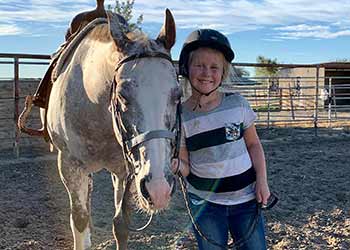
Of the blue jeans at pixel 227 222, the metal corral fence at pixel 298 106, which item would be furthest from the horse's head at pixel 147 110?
the metal corral fence at pixel 298 106

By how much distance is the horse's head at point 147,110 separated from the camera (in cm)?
168

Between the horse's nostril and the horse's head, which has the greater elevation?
the horse's head

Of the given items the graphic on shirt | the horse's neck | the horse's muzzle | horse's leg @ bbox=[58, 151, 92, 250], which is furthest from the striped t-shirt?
the horse's neck

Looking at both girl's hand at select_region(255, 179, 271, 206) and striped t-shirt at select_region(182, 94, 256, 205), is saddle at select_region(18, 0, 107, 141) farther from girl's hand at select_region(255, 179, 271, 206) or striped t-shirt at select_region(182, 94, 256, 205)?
girl's hand at select_region(255, 179, 271, 206)

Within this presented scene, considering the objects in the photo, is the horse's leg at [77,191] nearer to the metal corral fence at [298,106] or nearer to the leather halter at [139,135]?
the leather halter at [139,135]

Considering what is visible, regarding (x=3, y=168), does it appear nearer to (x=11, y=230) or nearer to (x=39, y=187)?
(x=39, y=187)

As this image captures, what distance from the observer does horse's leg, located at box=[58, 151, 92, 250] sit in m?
2.79

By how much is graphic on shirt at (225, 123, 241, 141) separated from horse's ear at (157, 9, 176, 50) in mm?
408

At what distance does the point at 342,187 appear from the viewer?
4.90 metres

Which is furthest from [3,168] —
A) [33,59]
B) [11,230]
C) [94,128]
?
[94,128]

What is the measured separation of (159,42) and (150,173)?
0.58m

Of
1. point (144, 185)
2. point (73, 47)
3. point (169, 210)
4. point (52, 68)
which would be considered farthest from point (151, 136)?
point (169, 210)

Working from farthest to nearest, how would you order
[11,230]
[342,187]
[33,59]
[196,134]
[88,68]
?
[33,59]
[342,187]
[11,230]
[88,68]
[196,134]

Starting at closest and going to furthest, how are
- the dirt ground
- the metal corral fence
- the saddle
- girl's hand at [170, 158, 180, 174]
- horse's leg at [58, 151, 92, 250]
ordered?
1. girl's hand at [170, 158, 180, 174]
2. horse's leg at [58, 151, 92, 250]
3. the saddle
4. the dirt ground
5. the metal corral fence
